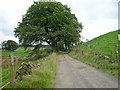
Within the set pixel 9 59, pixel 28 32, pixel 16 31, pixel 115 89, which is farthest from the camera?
pixel 16 31

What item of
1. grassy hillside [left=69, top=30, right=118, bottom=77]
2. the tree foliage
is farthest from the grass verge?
the tree foliage

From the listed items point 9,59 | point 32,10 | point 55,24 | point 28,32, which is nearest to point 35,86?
point 9,59

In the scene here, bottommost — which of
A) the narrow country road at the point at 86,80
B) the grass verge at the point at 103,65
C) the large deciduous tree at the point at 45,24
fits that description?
the narrow country road at the point at 86,80

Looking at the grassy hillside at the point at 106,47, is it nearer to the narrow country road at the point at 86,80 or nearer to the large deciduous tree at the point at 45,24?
the narrow country road at the point at 86,80

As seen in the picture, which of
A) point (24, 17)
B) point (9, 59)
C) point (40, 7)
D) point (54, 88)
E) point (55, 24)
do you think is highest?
point (40, 7)

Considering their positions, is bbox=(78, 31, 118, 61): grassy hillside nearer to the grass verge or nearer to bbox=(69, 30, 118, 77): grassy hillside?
bbox=(69, 30, 118, 77): grassy hillside

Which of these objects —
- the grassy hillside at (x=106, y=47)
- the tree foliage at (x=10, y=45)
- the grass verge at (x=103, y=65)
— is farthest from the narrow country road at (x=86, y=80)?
the tree foliage at (x=10, y=45)

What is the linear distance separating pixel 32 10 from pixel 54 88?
2709 cm

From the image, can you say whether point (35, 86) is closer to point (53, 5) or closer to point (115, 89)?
point (115, 89)

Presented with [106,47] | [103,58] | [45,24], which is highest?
[45,24]

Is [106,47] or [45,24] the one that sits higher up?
[45,24]

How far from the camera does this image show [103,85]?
6.12 m

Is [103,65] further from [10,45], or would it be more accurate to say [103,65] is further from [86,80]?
[10,45]

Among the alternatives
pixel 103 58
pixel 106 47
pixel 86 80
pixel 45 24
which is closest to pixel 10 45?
pixel 45 24
